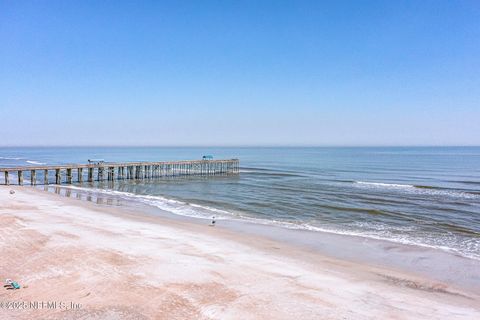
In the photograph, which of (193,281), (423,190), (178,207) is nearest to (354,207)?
(178,207)

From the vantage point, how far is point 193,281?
Result: 1012 cm

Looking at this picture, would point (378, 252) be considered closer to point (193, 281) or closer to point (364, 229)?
point (364, 229)

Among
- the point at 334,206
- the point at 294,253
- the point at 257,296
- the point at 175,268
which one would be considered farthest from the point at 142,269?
the point at 334,206

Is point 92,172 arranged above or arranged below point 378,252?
above

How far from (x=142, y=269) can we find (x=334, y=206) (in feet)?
59.5

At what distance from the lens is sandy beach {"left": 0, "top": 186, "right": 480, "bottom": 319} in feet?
27.5

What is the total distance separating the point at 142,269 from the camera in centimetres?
1092

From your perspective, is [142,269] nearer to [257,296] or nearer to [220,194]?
[257,296]

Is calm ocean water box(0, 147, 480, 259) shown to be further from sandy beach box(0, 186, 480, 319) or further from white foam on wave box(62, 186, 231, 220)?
sandy beach box(0, 186, 480, 319)

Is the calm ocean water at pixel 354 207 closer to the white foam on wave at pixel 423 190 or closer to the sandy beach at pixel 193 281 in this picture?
the white foam on wave at pixel 423 190

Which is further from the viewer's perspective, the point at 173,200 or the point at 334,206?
the point at 173,200

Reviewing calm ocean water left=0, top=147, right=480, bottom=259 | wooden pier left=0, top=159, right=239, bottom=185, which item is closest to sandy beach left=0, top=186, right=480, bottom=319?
calm ocean water left=0, top=147, right=480, bottom=259

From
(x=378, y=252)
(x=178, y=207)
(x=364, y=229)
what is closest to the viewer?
(x=378, y=252)

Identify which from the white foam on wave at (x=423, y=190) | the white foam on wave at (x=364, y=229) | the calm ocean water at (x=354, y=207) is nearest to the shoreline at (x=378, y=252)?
the white foam on wave at (x=364, y=229)
